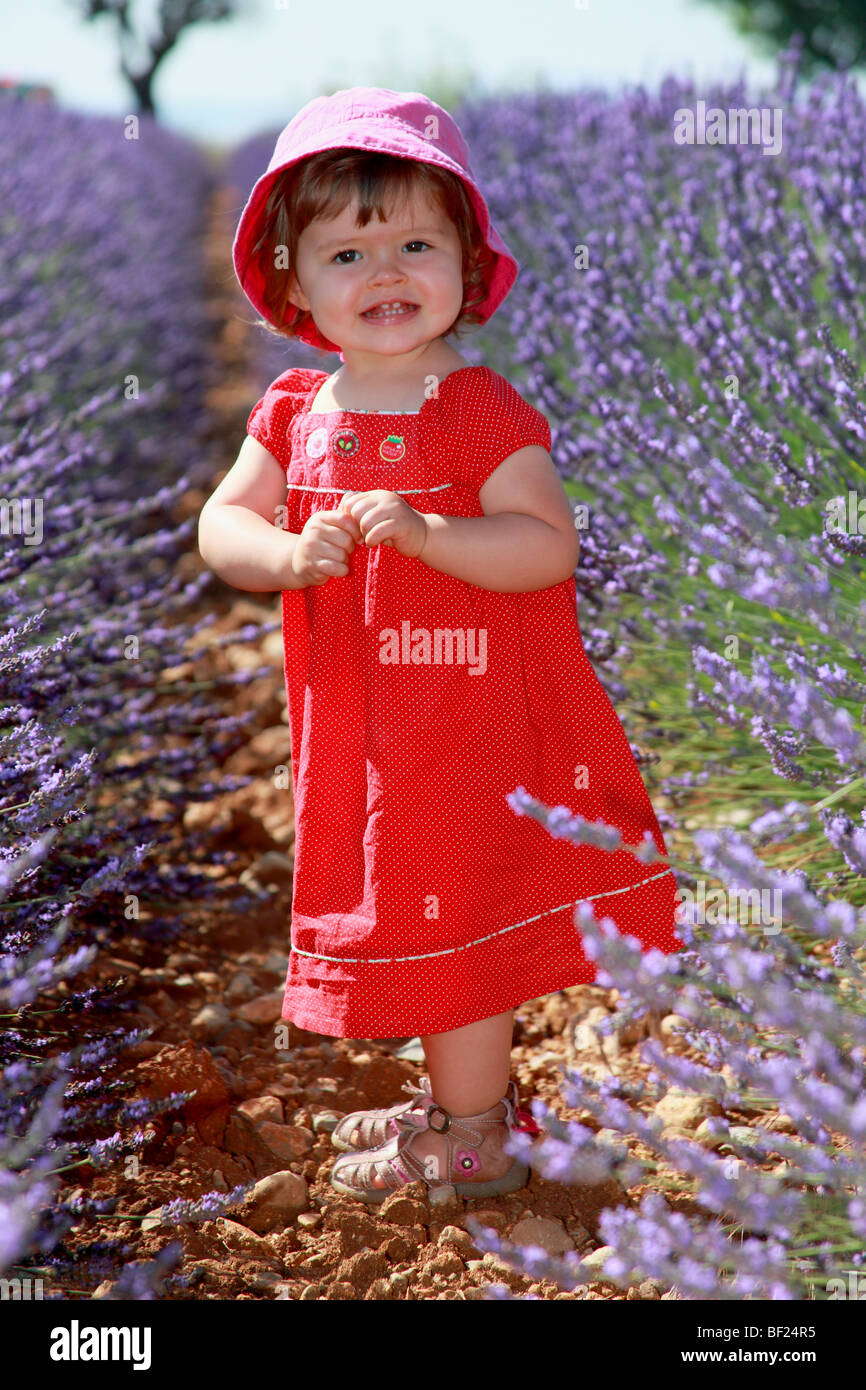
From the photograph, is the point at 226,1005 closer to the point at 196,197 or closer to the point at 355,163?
the point at 355,163

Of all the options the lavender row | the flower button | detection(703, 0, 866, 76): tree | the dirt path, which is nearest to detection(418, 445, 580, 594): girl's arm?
the lavender row

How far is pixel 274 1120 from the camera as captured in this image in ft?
6.45

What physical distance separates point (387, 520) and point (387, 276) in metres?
0.35

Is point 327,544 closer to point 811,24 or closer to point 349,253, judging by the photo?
point 349,253

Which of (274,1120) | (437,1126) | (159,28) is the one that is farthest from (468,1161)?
(159,28)

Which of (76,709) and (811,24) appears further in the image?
(811,24)

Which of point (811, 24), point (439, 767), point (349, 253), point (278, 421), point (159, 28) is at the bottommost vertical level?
point (439, 767)

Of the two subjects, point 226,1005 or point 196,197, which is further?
point 196,197

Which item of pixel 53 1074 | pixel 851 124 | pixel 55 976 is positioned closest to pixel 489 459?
pixel 55 976

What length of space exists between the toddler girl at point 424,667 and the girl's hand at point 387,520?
0.08ft

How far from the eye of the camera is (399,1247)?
1678 millimetres

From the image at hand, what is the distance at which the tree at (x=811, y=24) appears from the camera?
12078 millimetres

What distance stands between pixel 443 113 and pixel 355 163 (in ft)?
0.56
